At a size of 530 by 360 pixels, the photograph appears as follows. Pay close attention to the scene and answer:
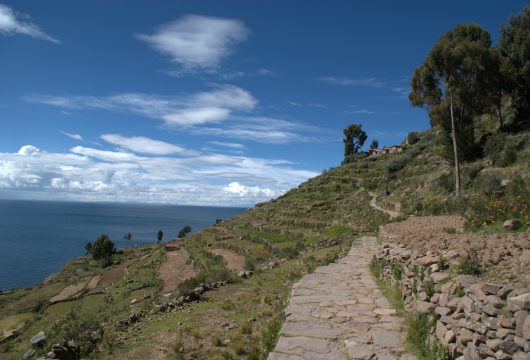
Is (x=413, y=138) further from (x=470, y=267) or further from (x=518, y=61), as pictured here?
(x=470, y=267)

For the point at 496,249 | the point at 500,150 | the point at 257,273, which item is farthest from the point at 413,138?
the point at 496,249

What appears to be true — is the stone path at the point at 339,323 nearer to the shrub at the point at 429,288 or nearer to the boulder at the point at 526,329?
the shrub at the point at 429,288

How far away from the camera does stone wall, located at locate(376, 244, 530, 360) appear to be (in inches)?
148

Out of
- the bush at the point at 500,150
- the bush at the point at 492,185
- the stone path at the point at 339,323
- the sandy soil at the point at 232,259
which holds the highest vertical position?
the bush at the point at 500,150

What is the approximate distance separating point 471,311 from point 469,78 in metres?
24.3

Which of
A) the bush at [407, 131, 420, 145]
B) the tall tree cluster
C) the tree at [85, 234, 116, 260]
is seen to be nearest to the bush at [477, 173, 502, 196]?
the tall tree cluster

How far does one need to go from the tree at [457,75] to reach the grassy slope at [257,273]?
395 centimetres

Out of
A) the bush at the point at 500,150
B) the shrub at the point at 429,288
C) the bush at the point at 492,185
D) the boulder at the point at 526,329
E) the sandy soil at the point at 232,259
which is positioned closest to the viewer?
the boulder at the point at 526,329

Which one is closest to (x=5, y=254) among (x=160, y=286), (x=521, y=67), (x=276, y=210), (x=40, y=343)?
(x=276, y=210)

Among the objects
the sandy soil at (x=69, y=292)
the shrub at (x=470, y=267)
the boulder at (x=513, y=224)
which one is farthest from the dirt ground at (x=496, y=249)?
the sandy soil at (x=69, y=292)

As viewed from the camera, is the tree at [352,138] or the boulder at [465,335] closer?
the boulder at [465,335]

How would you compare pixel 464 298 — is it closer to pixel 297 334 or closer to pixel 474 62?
pixel 297 334

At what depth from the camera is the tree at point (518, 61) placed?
27.7 meters

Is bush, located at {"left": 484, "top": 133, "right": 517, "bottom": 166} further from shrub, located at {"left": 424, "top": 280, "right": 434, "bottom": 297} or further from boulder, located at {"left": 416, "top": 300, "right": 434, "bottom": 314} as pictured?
boulder, located at {"left": 416, "top": 300, "right": 434, "bottom": 314}
